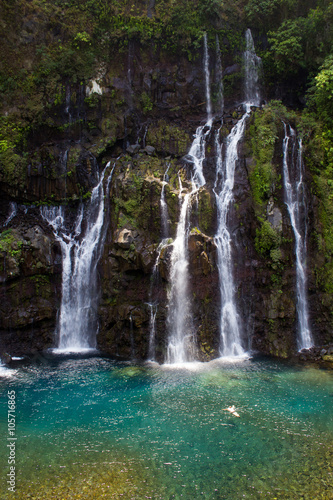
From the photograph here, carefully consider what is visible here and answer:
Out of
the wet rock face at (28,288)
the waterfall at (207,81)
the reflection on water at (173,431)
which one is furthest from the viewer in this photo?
the waterfall at (207,81)

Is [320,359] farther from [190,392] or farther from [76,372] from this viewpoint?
[76,372]

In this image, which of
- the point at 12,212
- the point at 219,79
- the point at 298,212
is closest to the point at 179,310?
the point at 298,212

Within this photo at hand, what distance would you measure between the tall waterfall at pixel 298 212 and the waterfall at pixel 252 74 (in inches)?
211

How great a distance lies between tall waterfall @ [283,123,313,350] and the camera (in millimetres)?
13875

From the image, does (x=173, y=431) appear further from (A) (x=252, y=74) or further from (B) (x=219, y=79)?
(A) (x=252, y=74)

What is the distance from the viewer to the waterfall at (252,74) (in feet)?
66.0

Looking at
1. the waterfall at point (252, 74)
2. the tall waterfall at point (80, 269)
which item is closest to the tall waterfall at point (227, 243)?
the waterfall at point (252, 74)

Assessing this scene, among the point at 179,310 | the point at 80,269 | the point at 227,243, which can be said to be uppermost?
the point at 227,243

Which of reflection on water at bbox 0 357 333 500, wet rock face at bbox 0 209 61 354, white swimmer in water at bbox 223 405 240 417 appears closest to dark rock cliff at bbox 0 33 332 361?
wet rock face at bbox 0 209 61 354

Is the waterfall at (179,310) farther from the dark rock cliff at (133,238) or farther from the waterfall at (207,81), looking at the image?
the waterfall at (207,81)

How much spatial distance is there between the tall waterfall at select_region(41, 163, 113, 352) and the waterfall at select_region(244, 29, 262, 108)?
34.0 feet

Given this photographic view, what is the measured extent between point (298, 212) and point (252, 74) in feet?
34.1

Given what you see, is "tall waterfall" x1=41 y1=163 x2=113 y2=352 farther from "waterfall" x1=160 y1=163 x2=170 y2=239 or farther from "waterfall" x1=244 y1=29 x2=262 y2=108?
"waterfall" x1=244 y1=29 x2=262 y2=108

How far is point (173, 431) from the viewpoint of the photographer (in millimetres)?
8484
